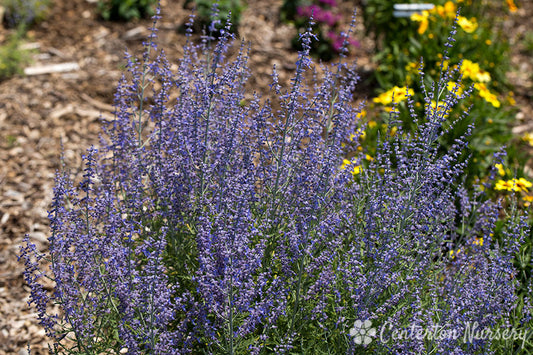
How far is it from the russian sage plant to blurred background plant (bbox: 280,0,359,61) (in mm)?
3849

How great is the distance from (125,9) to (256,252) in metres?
6.03

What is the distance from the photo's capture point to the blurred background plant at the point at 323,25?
23.0 feet

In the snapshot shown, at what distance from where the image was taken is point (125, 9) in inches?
301

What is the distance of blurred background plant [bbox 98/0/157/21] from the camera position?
7637 millimetres

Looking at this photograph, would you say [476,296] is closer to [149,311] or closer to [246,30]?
[149,311]

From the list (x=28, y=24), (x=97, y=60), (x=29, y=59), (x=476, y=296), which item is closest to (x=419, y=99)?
(x=476, y=296)

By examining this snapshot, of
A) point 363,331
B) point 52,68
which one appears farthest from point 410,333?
point 52,68

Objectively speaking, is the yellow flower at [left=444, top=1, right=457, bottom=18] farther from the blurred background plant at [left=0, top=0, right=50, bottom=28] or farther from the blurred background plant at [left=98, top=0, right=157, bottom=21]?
the blurred background plant at [left=0, top=0, right=50, bottom=28]

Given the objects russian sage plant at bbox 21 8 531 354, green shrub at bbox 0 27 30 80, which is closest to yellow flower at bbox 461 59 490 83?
russian sage plant at bbox 21 8 531 354

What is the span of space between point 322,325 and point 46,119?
4570 mm

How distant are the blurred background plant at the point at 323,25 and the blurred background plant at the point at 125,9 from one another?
2.00m

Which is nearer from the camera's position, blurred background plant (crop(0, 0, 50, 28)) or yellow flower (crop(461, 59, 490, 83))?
yellow flower (crop(461, 59, 490, 83))

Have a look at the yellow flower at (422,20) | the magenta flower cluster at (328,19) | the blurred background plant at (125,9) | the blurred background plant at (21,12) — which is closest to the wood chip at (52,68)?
the blurred background plant at (21,12)

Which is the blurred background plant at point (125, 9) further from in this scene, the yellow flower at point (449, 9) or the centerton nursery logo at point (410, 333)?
the centerton nursery logo at point (410, 333)
